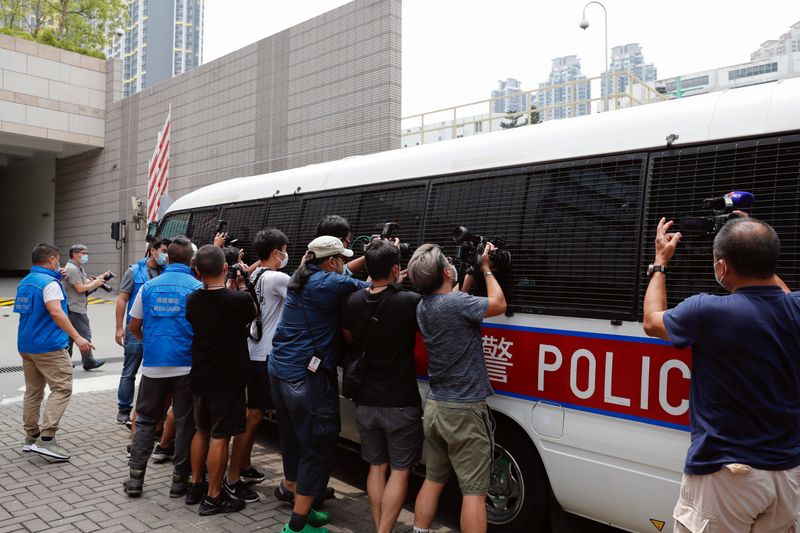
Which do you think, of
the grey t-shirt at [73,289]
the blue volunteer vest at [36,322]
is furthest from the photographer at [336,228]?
the grey t-shirt at [73,289]

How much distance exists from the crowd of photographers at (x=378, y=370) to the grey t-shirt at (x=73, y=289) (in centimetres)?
294

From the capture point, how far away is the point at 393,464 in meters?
3.76

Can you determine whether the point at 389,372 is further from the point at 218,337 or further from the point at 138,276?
the point at 138,276

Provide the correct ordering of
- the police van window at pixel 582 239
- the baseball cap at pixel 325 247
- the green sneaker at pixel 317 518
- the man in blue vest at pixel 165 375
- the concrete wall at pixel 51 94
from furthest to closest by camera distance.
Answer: the concrete wall at pixel 51 94 < the man in blue vest at pixel 165 375 < the green sneaker at pixel 317 518 < the baseball cap at pixel 325 247 < the police van window at pixel 582 239

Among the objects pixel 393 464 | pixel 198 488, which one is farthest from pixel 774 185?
pixel 198 488

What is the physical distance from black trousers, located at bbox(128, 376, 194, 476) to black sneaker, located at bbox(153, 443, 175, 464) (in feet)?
2.70

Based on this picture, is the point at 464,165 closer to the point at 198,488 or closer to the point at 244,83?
the point at 198,488

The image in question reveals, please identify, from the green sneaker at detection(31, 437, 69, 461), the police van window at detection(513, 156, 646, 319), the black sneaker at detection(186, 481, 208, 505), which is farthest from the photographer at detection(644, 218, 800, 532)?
the green sneaker at detection(31, 437, 69, 461)

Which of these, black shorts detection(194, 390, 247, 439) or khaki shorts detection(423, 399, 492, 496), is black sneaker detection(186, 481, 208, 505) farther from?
khaki shorts detection(423, 399, 492, 496)

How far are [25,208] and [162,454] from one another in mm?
30811

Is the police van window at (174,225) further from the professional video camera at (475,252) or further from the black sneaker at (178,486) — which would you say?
the professional video camera at (475,252)

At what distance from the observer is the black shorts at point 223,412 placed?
4.40 metres

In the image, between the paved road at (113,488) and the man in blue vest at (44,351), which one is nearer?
the paved road at (113,488)

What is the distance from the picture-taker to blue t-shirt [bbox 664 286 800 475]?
88.7 inches
